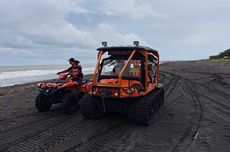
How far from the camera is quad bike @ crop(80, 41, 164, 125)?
6672 millimetres

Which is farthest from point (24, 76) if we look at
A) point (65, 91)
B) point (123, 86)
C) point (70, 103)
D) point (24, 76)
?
point (123, 86)

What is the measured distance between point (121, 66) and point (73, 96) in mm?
2121

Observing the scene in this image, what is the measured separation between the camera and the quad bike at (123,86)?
Answer: 21.9ft

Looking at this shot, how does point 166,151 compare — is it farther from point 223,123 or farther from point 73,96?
point 73,96

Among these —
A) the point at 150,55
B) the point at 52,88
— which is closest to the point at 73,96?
the point at 52,88

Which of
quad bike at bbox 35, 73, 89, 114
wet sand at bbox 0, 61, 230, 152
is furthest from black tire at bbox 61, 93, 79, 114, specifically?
wet sand at bbox 0, 61, 230, 152

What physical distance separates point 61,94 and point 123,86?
2.85m

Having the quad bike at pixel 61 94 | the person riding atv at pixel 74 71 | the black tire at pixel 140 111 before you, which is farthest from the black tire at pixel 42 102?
the black tire at pixel 140 111

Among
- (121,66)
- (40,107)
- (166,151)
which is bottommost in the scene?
(166,151)

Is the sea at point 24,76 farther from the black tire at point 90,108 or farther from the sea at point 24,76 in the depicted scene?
the black tire at point 90,108

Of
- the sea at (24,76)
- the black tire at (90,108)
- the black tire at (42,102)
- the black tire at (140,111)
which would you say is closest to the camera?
the black tire at (140,111)

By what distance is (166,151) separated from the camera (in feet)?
16.9

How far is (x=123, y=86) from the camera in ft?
21.8

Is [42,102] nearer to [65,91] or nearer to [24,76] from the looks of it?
[65,91]
